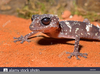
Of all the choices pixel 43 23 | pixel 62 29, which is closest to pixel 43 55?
pixel 43 23

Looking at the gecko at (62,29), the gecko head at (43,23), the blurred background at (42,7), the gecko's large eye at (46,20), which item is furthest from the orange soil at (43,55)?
the blurred background at (42,7)

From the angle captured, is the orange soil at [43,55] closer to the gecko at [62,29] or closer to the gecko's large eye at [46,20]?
the gecko at [62,29]

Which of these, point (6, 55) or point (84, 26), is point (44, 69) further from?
point (84, 26)

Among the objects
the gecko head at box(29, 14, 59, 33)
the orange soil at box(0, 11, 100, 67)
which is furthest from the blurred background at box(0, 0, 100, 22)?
the gecko head at box(29, 14, 59, 33)

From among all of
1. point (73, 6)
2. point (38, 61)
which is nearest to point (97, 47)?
point (38, 61)

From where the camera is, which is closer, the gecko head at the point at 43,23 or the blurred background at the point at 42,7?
the gecko head at the point at 43,23

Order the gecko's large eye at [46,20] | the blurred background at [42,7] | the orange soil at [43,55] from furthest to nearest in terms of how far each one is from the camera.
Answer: the blurred background at [42,7]
the gecko's large eye at [46,20]
the orange soil at [43,55]

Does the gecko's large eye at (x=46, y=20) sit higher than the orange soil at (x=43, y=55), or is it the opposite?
the gecko's large eye at (x=46, y=20)
